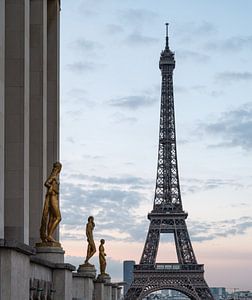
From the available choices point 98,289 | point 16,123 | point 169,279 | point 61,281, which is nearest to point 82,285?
point 98,289

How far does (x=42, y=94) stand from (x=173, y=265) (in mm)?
101016

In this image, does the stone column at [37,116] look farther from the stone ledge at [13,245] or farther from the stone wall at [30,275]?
the stone ledge at [13,245]

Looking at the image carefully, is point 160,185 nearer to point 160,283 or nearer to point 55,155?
point 160,283

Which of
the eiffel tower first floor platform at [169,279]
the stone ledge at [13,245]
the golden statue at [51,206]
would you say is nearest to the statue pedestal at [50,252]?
the golden statue at [51,206]

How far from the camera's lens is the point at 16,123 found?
2780cm

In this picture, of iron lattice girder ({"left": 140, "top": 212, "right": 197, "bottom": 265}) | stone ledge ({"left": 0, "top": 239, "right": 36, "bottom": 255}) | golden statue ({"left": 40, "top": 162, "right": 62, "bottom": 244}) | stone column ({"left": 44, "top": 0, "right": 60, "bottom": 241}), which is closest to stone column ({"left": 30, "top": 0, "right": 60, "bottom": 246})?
stone column ({"left": 44, "top": 0, "right": 60, "bottom": 241})

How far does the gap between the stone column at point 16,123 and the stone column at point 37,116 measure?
3.61 m

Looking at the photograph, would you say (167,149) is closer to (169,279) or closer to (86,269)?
(169,279)

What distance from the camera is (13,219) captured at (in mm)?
27797

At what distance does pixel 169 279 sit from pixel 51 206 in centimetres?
10523

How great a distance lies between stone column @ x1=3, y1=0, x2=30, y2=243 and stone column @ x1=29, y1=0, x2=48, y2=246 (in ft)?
11.8

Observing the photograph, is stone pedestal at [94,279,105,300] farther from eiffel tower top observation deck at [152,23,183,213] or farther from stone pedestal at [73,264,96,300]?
eiffel tower top observation deck at [152,23,183,213]

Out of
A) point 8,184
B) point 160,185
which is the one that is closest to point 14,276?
point 8,184

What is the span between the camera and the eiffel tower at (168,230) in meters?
A: 128
